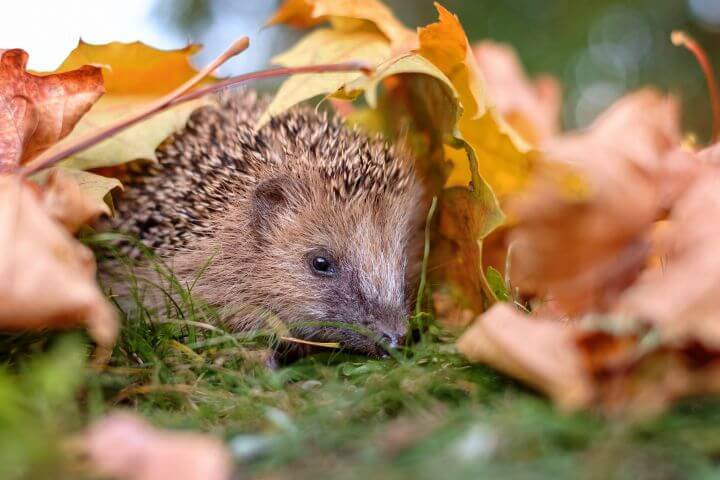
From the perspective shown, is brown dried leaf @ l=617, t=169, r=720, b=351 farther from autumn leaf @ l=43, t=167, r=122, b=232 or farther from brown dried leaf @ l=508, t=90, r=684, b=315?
autumn leaf @ l=43, t=167, r=122, b=232

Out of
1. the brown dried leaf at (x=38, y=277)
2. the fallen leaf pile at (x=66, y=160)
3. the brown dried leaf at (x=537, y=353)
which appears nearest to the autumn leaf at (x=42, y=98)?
the fallen leaf pile at (x=66, y=160)

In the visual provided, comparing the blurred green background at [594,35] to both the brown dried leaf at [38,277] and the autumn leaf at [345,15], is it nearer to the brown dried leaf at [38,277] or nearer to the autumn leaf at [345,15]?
the autumn leaf at [345,15]

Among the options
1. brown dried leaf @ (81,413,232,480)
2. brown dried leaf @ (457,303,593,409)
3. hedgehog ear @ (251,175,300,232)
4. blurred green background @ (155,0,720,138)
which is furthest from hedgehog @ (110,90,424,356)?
blurred green background @ (155,0,720,138)

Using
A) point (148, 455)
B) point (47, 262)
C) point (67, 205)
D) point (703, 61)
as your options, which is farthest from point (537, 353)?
point (703, 61)

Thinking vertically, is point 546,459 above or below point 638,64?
below

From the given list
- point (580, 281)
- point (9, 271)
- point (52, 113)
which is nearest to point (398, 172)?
point (52, 113)

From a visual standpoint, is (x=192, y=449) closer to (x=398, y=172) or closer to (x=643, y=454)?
(x=643, y=454)
